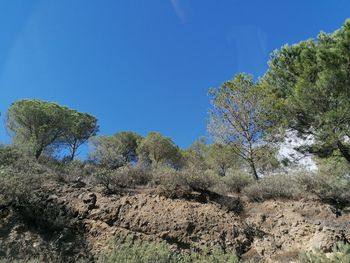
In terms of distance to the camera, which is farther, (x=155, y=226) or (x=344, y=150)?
(x=344, y=150)

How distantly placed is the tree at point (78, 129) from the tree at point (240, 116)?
45.3 feet

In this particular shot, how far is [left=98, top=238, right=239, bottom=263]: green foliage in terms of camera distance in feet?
22.1

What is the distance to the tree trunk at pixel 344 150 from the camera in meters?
11.3

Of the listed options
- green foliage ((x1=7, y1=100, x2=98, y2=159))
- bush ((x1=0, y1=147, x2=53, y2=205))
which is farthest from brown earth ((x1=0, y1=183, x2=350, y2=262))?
green foliage ((x1=7, y1=100, x2=98, y2=159))

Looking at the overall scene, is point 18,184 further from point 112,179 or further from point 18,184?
point 112,179

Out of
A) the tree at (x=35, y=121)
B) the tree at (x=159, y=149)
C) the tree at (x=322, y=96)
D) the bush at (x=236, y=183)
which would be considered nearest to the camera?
the tree at (x=322, y=96)

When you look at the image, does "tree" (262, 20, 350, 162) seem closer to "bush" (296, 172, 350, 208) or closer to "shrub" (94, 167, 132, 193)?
"bush" (296, 172, 350, 208)

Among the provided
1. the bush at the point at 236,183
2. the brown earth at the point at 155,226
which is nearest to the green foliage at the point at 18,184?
the brown earth at the point at 155,226

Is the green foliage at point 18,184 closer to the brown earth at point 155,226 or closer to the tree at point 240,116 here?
the brown earth at point 155,226

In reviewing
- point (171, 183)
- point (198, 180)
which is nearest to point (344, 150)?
point (198, 180)

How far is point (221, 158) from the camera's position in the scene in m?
21.5

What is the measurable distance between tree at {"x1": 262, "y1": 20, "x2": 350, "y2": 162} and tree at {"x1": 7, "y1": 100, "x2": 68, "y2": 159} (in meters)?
17.7

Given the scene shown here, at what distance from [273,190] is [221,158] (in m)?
10.8

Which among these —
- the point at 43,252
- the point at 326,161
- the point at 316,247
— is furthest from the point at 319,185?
the point at 43,252
